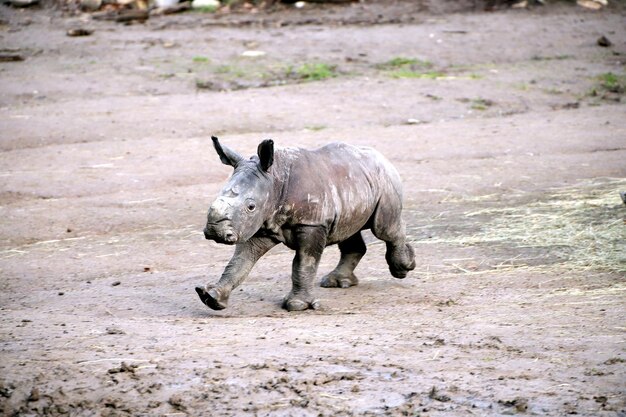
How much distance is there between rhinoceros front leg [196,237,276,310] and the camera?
26.9 feet

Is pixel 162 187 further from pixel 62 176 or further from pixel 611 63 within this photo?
pixel 611 63

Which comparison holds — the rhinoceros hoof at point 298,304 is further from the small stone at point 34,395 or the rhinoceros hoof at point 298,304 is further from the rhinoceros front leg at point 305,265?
the small stone at point 34,395

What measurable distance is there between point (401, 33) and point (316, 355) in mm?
15589

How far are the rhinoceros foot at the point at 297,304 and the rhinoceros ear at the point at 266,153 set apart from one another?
1.07 metres

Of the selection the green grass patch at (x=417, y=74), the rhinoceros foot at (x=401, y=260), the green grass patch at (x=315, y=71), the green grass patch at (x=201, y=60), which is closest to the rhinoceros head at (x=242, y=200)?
the rhinoceros foot at (x=401, y=260)

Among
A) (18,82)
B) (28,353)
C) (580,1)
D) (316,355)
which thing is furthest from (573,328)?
(580,1)

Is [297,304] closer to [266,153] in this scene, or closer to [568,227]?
[266,153]

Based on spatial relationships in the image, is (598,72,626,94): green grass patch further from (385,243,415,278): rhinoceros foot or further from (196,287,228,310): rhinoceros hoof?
(196,287,228,310): rhinoceros hoof

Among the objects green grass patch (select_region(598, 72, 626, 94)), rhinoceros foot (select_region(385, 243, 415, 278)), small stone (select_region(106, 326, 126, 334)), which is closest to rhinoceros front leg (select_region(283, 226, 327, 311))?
rhinoceros foot (select_region(385, 243, 415, 278))

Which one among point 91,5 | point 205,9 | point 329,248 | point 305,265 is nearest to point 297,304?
point 305,265

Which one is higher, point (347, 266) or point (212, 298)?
point (212, 298)

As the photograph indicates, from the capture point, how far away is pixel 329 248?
10977 mm

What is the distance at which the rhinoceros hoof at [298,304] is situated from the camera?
8.51m

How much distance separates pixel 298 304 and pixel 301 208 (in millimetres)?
754
